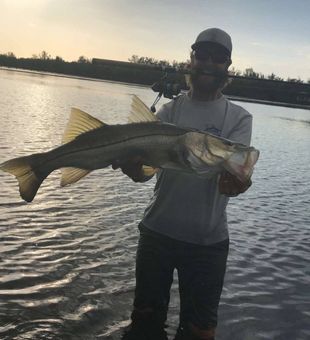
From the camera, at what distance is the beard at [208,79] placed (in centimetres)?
461

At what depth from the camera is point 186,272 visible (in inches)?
188

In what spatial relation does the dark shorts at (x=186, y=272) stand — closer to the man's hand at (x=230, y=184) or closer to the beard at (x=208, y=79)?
the man's hand at (x=230, y=184)

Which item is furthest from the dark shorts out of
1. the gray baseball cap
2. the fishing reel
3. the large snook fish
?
the fishing reel

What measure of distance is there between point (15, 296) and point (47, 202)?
5.26 metres

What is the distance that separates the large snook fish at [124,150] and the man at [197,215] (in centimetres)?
37

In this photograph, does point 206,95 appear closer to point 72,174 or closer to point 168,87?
point 72,174

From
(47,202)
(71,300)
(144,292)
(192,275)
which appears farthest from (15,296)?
(47,202)

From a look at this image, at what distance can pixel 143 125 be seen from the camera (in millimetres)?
4223

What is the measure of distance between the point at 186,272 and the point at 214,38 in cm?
223

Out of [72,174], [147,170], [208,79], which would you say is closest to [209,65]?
[208,79]

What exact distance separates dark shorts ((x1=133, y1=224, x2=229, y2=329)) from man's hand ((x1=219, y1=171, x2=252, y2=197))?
76 cm

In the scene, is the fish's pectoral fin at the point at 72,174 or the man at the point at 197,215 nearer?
the fish's pectoral fin at the point at 72,174

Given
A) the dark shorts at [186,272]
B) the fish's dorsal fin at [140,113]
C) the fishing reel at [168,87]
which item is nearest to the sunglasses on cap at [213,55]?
the fish's dorsal fin at [140,113]

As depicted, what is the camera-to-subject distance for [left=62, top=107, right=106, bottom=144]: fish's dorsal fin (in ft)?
13.9
